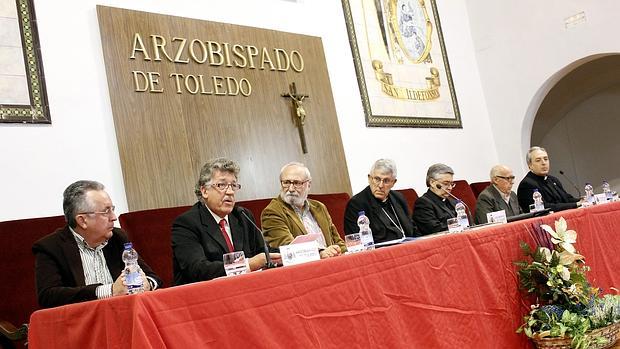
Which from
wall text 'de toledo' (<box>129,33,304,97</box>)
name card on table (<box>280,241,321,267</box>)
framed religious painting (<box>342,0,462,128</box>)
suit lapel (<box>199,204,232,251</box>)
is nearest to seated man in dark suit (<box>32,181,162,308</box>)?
suit lapel (<box>199,204,232,251</box>)

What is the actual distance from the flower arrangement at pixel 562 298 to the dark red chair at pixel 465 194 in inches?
118

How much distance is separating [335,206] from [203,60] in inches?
56.2

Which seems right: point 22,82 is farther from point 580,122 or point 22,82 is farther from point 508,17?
point 580,122

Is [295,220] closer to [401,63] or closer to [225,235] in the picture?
[225,235]

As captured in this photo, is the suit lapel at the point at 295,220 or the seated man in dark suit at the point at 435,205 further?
the seated man in dark suit at the point at 435,205

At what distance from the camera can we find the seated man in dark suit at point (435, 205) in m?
4.82

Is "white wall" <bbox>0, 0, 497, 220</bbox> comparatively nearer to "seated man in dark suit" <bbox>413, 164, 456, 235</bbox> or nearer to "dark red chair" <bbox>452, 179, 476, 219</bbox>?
"dark red chair" <bbox>452, 179, 476, 219</bbox>

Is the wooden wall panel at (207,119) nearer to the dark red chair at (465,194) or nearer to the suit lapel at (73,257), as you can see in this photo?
the dark red chair at (465,194)

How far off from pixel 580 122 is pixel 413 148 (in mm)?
5014

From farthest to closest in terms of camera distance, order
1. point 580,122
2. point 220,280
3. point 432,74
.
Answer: point 580,122, point 432,74, point 220,280

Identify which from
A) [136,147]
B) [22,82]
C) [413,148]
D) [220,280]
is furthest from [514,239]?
[413,148]

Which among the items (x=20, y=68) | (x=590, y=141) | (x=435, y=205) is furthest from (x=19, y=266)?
(x=590, y=141)

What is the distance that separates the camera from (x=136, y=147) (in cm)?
443

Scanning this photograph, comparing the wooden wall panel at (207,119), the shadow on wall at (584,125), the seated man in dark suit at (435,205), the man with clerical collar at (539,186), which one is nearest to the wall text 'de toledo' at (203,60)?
the wooden wall panel at (207,119)
